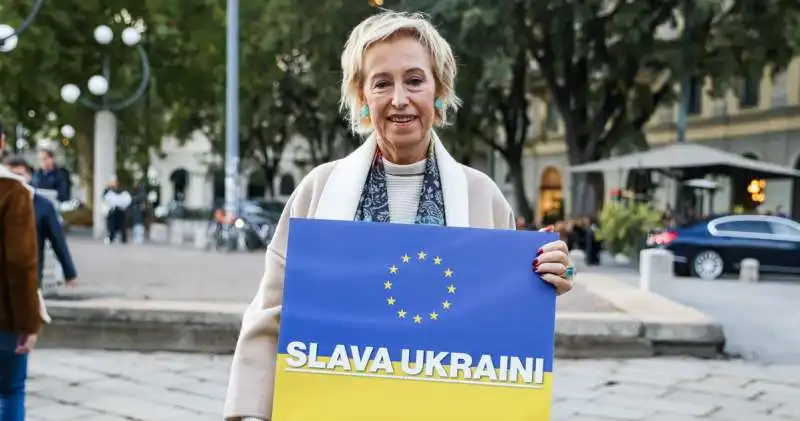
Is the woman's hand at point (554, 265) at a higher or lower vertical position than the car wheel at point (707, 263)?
higher

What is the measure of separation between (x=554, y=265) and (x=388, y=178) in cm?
52

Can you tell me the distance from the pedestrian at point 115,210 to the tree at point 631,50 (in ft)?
37.2

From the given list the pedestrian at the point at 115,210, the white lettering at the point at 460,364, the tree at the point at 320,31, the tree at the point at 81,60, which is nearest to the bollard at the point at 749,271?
the tree at the point at 320,31

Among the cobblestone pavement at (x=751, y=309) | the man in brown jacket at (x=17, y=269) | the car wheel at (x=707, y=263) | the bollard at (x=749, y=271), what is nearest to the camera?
the man in brown jacket at (x=17, y=269)

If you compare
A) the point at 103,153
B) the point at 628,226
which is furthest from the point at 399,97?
the point at 103,153

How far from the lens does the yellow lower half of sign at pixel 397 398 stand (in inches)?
83.3

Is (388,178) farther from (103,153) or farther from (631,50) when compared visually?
(103,153)

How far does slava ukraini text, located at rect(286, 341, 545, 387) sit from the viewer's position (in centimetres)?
212

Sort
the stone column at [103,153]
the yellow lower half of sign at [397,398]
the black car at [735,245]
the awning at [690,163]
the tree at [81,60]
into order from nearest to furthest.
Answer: the yellow lower half of sign at [397,398] → the black car at [735,245] → the awning at [690,163] → the tree at [81,60] → the stone column at [103,153]

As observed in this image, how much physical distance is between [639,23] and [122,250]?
43.1 feet

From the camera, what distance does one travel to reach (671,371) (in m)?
6.86

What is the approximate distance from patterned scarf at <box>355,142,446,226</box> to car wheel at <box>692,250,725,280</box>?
16.7m

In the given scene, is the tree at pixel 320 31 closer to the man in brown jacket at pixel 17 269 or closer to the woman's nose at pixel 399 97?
the man in brown jacket at pixel 17 269

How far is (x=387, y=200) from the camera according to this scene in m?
2.34
